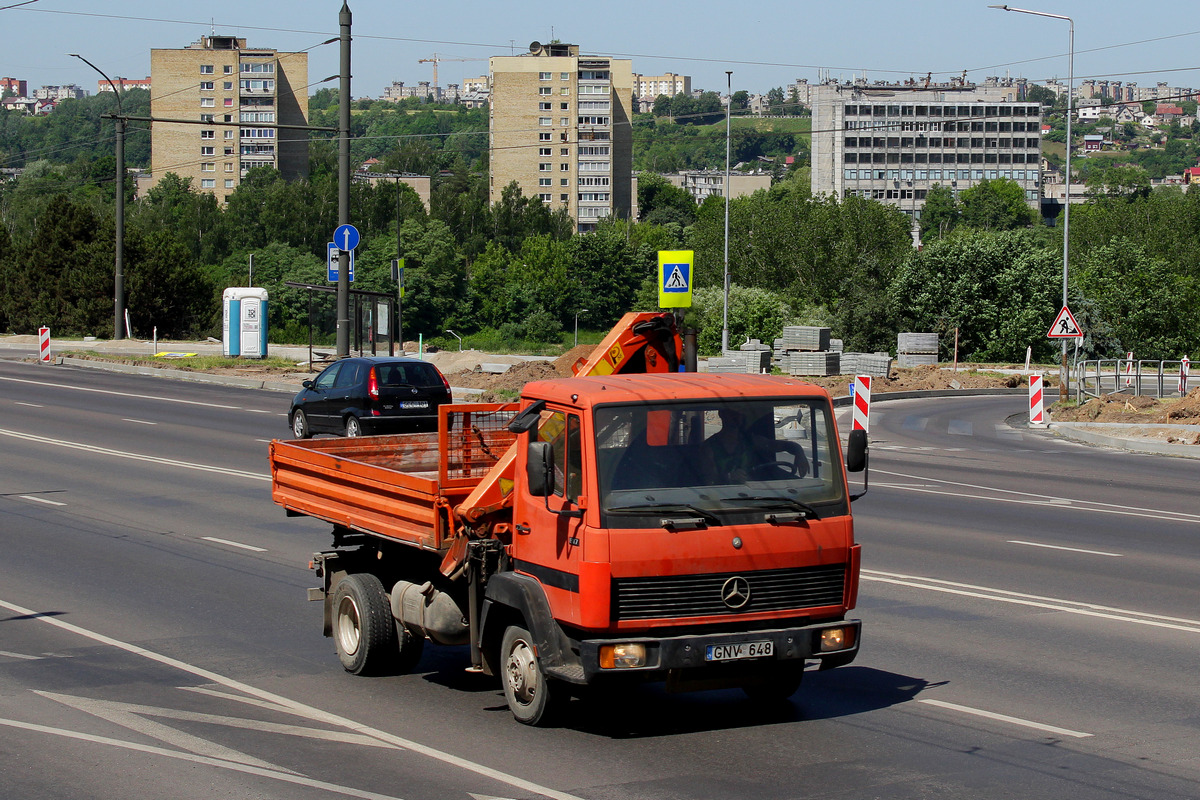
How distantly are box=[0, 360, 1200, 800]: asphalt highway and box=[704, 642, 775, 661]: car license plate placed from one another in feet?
1.66

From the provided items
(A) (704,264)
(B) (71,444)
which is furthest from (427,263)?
(B) (71,444)

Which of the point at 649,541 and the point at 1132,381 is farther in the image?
the point at 1132,381

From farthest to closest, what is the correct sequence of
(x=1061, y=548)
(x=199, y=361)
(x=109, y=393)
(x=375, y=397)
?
1. (x=199, y=361)
2. (x=109, y=393)
3. (x=375, y=397)
4. (x=1061, y=548)

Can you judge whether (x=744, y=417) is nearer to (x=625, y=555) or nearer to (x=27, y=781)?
(x=625, y=555)

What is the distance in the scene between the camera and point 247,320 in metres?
41.7

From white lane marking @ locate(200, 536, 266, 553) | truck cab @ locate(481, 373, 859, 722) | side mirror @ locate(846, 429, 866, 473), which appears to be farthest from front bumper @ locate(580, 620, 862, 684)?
white lane marking @ locate(200, 536, 266, 553)

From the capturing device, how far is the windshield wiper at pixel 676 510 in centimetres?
657

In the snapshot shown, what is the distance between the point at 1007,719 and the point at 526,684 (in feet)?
8.84

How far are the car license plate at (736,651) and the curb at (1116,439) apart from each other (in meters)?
21.1

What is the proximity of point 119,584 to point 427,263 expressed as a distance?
113556 mm

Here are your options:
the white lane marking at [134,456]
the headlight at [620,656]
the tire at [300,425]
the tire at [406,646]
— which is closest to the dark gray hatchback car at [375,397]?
the tire at [300,425]

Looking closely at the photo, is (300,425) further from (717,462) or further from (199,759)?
(717,462)

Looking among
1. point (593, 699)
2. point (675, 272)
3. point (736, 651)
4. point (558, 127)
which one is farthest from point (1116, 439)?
point (558, 127)

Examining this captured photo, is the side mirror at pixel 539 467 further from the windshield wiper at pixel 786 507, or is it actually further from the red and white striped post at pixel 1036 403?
the red and white striped post at pixel 1036 403
